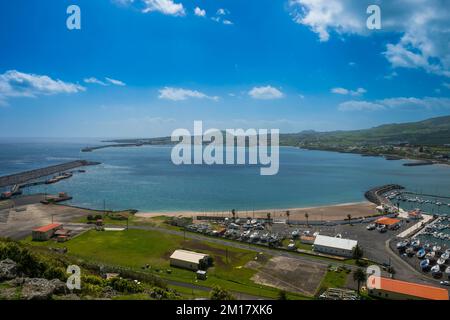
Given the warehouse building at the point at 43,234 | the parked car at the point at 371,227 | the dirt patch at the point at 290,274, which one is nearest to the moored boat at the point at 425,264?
the dirt patch at the point at 290,274

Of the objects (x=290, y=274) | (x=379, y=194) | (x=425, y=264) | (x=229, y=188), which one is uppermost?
(x=229, y=188)

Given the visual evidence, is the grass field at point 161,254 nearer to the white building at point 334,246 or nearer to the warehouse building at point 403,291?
the warehouse building at point 403,291

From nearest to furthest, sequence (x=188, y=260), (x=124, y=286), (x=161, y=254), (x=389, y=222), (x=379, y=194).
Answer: (x=124, y=286)
(x=188, y=260)
(x=161, y=254)
(x=389, y=222)
(x=379, y=194)

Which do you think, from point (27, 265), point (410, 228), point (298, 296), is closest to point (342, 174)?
point (410, 228)

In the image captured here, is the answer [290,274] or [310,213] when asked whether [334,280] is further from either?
[310,213]

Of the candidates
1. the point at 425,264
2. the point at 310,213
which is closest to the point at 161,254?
the point at 425,264
